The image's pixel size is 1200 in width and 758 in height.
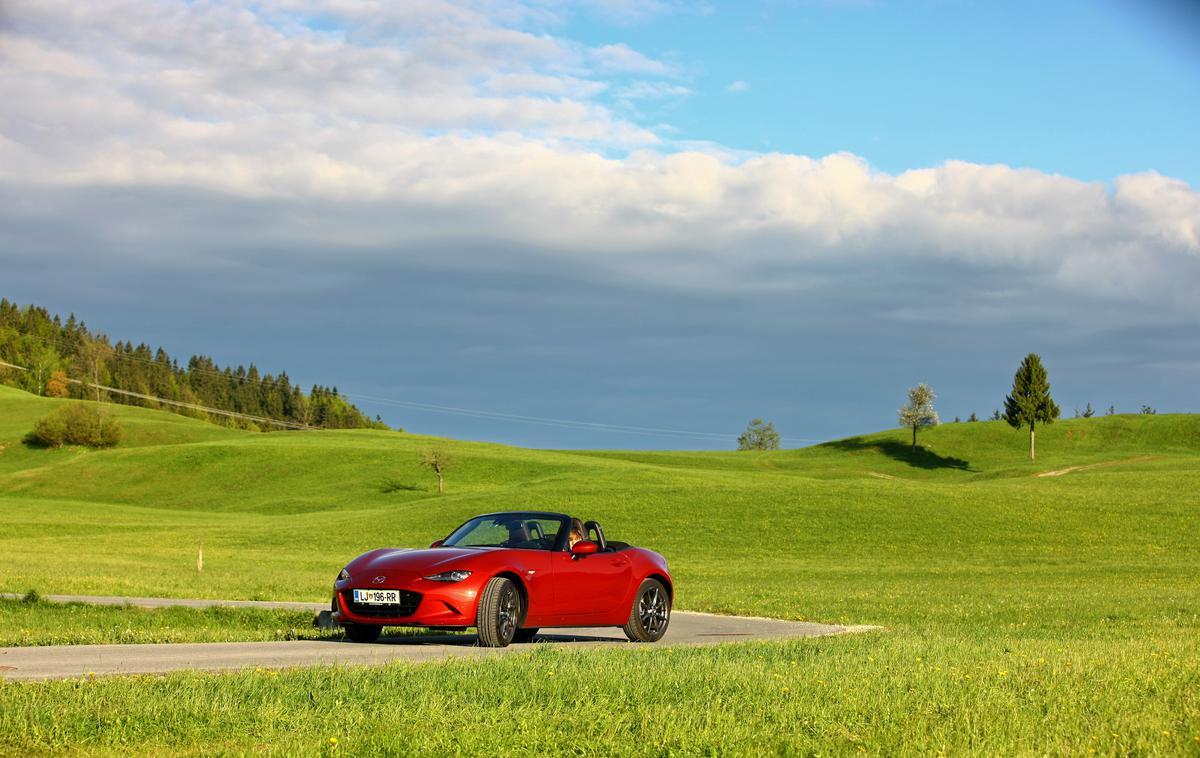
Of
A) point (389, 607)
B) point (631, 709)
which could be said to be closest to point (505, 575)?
point (389, 607)

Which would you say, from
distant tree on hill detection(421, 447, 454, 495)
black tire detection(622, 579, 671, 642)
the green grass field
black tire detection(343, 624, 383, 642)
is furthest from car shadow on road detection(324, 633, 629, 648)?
distant tree on hill detection(421, 447, 454, 495)

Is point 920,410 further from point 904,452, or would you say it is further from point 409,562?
point 409,562

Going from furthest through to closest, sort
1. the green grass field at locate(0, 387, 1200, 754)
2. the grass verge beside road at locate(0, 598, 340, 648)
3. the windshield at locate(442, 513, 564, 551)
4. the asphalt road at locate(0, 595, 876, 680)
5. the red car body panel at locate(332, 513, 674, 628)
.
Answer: the windshield at locate(442, 513, 564, 551) → the grass verge beside road at locate(0, 598, 340, 648) → the red car body panel at locate(332, 513, 674, 628) → the asphalt road at locate(0, 595, 876, 680) → the green grass field at locate(0, 387, 1200, 754)

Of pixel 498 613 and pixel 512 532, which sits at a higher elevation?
pixel 512 532

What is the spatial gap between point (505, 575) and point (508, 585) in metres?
0.12

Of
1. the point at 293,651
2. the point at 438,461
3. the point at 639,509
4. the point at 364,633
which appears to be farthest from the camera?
the point at 438,461

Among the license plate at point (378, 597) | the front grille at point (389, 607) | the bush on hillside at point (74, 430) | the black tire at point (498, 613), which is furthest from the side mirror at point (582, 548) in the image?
the bush on hillside at point (74, 430)

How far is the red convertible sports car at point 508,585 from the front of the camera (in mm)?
13430

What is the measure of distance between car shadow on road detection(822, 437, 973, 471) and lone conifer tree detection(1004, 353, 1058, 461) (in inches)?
262

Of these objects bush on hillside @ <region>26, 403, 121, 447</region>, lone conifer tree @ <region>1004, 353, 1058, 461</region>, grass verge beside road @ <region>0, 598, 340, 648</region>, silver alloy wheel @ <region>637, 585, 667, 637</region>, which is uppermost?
lone conifer tree @ <region>1004, 353, 1058, 461</region>

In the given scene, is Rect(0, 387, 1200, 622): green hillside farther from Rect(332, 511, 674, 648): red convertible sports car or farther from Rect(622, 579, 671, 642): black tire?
Rect(332, 511, 674, 648): red convertible sports car

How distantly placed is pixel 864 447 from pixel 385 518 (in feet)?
250

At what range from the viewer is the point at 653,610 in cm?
1620

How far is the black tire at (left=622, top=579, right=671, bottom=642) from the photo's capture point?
15797mm
